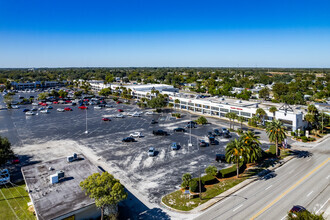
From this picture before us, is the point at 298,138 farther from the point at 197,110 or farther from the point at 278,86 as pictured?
the point at 278,86

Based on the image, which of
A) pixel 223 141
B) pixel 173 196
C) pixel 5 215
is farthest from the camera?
pixel 223 141

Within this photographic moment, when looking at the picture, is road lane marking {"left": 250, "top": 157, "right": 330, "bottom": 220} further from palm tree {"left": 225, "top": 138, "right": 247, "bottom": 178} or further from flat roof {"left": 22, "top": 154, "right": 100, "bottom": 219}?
flat roof {"left": 22, "top": 154, "right": 100, "bottom": 219}

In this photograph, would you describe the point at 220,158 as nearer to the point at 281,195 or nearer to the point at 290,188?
the point at 290,188

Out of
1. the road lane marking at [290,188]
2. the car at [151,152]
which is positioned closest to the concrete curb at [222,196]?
the road lane marking at [290,188]

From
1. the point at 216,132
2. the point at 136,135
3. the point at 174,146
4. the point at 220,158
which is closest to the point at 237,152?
the point at 220,158

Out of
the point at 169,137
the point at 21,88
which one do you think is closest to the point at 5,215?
the point at 169,137

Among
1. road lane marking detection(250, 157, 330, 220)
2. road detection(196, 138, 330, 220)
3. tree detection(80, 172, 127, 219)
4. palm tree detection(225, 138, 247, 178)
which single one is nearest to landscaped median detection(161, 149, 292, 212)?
road detection(196, 138, 330, 220)
